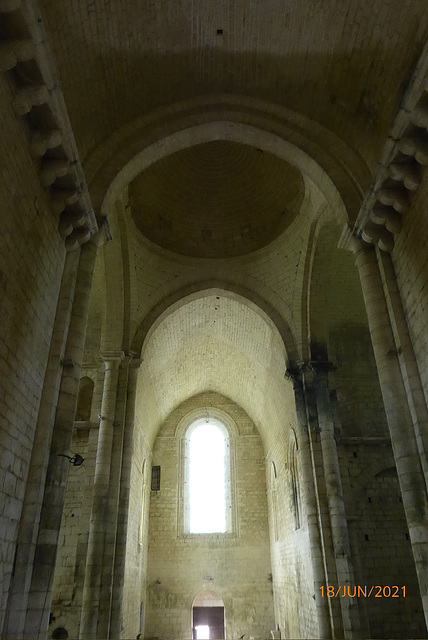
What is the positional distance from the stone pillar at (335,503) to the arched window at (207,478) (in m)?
8.85

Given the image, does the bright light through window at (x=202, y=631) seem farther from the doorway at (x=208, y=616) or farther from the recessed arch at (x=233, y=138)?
the recessed arch at (x=233, y=138)

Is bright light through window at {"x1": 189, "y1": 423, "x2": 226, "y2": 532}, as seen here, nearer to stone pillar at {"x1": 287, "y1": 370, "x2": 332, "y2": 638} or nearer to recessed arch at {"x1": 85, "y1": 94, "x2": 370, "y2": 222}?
stone pillar at {"x1": 287, "y1": 370, "x2": 332, "y2": 638}

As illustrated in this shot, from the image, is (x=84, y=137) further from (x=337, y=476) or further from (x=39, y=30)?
(x=337, y=476)

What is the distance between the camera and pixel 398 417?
19.9 ft

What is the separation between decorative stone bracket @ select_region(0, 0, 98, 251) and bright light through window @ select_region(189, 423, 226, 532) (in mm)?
14059

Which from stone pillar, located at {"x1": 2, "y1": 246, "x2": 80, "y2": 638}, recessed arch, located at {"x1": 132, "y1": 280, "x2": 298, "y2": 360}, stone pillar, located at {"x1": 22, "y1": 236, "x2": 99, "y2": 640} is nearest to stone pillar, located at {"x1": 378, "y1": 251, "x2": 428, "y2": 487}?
stone pillar, located at {"x1": 22, "y1": 236, "x2": 99, "y2": 640}

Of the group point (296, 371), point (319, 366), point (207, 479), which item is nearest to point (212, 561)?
point (207, 479)

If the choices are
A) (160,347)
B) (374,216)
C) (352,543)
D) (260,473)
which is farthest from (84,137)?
(260,473)

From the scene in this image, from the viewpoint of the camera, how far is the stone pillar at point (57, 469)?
497cm

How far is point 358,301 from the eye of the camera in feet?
42.3

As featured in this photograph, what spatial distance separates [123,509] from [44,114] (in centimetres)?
812

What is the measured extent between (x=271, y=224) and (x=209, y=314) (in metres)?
3.57

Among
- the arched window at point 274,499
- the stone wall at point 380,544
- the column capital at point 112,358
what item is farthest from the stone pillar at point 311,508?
the arched window at point 274,499
